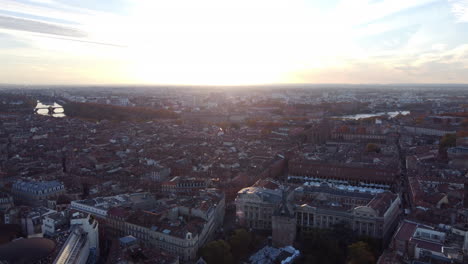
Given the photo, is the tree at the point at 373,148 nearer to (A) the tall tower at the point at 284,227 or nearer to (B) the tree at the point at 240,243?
(A) the tall tower at the point at 284,227

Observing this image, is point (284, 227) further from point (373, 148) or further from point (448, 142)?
point (448, 142)

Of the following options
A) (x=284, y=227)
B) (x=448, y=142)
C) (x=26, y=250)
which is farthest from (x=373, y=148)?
(x=26, y=250)

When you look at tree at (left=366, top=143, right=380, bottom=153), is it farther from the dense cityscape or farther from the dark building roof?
the dark building roof

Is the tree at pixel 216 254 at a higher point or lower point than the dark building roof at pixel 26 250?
lower

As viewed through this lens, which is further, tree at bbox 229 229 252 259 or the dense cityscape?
tree at bbox 229 229 252 259

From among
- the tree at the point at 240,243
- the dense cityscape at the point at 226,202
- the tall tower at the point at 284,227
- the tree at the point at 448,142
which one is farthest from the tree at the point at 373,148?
the tree at the point at 240,243

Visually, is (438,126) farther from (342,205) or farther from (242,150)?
(342,205)

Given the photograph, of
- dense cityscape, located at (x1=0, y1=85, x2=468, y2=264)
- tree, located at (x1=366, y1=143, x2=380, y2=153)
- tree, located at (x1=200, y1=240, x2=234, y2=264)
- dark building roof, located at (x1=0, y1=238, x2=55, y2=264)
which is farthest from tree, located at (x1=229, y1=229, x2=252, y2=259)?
tree, located at (x1=366, y1=143, x2=380, y2=153)
